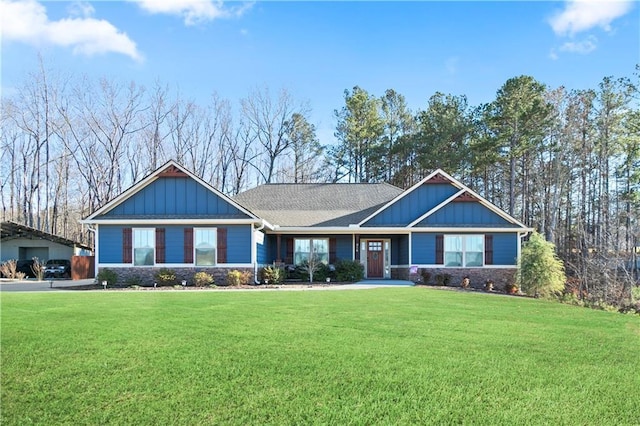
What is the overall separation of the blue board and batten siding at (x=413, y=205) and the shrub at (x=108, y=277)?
10906 millimetres

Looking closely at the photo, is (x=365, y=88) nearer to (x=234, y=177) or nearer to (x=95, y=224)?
(x=234, y=177)

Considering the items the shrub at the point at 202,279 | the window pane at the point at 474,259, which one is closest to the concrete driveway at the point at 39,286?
the shrub at the point at 202,279

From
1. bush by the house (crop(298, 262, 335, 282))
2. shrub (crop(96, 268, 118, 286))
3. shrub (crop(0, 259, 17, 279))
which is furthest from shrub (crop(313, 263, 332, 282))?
shrub (crop(0, 259, 17, 279))

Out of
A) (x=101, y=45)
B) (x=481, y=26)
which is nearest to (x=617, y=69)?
(x=481, y=26)

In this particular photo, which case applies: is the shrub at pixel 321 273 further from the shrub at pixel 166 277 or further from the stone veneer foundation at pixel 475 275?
the shrub at pixel 166 277

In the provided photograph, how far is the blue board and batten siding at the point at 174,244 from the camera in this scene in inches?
798

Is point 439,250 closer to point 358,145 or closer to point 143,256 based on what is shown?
point 143,256

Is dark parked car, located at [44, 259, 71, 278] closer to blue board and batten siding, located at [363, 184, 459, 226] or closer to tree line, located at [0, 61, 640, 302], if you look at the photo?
tree line, located at [0, 61, 640, 302]

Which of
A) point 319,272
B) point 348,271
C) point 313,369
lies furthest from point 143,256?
point 313,369

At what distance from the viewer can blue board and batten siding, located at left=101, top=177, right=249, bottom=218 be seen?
67.3 feet

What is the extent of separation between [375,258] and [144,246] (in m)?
10.7

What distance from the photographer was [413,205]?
23.2 metres

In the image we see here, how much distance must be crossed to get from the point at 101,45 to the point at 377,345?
47.7 feet

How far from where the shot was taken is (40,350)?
6.76 m
